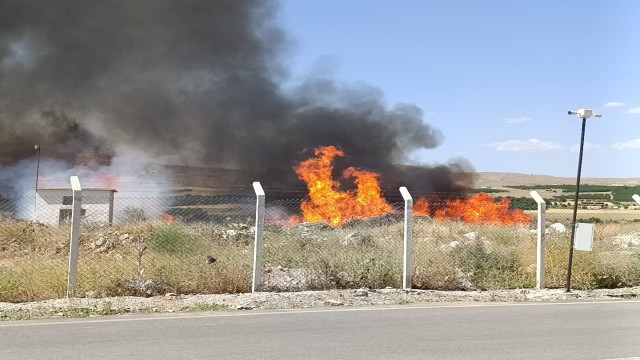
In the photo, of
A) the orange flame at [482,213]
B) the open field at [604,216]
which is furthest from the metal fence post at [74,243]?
the open field at [604,216]

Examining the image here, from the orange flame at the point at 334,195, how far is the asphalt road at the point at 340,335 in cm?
2106

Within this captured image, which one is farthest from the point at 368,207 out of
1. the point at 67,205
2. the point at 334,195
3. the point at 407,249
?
the point at 407,249

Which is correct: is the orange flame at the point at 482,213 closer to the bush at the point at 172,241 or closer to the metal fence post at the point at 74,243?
the bush at the point at 172,241

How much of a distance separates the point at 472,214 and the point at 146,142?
24965 millimetres

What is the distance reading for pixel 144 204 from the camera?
1337 inches

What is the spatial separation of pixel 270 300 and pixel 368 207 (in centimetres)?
2336

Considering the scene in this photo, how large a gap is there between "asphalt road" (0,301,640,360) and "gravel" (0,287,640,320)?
0.54m

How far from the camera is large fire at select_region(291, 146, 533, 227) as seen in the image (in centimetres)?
3231

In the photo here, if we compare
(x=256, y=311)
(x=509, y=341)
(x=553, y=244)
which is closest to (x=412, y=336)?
(x=509, y=341)

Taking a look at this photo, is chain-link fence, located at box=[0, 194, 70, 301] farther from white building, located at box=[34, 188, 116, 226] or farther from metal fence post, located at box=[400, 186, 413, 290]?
metal fence post, located at box=[400, 186, 413, 290]

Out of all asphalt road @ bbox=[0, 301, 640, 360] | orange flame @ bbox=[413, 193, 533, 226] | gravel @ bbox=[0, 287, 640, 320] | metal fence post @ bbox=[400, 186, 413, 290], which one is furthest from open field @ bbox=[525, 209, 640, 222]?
asphalt road @ bbox=[0, 301, 640, 360]

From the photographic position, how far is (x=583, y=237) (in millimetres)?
11617

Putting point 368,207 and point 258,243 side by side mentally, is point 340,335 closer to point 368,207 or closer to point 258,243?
point 258,243

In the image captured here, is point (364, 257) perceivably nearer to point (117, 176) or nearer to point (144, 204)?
point (144, 204)
